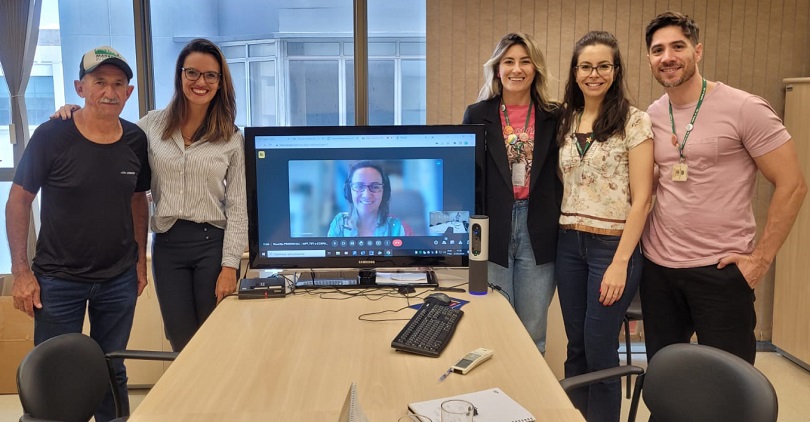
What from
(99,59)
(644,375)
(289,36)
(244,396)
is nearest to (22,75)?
(289,36)

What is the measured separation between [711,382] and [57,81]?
3.74m

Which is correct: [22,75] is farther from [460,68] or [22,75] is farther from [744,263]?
[744,263]

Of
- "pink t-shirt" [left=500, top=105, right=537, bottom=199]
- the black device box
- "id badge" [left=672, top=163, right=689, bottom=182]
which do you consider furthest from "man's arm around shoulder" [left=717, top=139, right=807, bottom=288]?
the black device box

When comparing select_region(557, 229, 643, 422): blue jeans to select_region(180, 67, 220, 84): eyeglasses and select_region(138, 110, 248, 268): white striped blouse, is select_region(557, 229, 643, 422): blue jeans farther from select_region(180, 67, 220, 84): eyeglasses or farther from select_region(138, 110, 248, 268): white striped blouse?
select_region(180, 67, 220, 84): eyeglasses

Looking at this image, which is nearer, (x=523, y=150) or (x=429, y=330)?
(x=429, y=330)

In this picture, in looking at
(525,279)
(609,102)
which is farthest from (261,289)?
(609,102)

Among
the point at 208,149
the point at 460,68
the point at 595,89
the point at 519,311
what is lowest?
the point at 519,311

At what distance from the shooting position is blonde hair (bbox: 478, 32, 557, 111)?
7.79ft

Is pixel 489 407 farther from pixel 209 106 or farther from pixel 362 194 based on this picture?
pixel 209 106

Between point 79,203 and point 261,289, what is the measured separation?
0.70m

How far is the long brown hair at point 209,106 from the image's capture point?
90.8 inches

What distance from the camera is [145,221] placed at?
8.37 ft

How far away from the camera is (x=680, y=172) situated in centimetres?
210

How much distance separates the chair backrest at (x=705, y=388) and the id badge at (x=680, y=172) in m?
0.67
